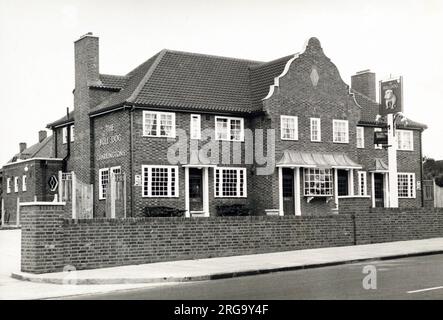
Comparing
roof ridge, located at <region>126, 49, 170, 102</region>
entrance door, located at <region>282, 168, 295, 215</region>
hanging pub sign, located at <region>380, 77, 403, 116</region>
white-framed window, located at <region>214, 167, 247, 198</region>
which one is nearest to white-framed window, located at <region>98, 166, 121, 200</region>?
roof ridge, located at <region>126, 49, 170, 102</region>

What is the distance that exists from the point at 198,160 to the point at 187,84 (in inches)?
160

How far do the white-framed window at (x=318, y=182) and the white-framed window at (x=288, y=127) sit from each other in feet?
5.98

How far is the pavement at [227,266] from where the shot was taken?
16.3 metres

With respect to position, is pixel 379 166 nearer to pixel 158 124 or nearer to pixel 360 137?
pixel 360 137

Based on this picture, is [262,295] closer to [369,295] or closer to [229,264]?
[369,295]

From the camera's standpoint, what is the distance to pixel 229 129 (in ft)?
110

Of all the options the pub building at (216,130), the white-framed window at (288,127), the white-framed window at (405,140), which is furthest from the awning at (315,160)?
the white-framed window at (405,140)

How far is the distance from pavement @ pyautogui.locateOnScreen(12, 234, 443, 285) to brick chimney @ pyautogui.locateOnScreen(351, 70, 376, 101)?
21189 mm

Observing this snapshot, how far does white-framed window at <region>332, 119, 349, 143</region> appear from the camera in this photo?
1396 inches

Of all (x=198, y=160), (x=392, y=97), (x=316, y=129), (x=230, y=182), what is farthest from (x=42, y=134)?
(x=392, y=97)

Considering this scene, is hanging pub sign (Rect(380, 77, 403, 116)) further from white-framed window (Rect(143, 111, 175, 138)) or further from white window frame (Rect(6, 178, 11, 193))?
white window frame (Rect(6, 178, 11, 193))

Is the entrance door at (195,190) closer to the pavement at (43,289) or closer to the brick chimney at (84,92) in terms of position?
the brick chimney at (84,92)

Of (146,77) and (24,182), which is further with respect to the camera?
(24,182)

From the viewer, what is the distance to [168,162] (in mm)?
31297
